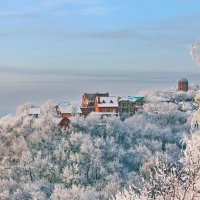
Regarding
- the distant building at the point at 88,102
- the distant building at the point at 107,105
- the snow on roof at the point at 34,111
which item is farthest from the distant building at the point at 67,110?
the distant building at the point at 107,105

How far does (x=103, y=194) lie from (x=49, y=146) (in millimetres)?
15507

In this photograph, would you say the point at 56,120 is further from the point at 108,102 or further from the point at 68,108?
the point at 108,102

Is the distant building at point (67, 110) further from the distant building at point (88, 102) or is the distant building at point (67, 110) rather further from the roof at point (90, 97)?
the roof at point (90, 97)

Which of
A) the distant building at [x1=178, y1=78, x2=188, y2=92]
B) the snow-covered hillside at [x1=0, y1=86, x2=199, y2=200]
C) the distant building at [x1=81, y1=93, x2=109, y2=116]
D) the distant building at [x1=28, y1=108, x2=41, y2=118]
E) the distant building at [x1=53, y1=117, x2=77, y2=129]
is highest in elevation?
the distant building at [x1=178, y1=78, x2=188, y2=92]

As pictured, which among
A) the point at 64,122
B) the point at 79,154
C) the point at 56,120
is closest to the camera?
the point at 79,154

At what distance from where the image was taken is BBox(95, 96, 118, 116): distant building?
77.9 meters

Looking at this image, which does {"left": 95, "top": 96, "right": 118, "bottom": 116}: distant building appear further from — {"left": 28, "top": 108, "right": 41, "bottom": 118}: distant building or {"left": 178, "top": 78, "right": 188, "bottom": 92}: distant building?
{"left": 178, "top": 78, "right": 188, "bottom": 92}: distant building

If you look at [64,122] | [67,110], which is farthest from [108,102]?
[64,122]

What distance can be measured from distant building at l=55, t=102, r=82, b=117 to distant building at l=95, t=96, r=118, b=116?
116 inches

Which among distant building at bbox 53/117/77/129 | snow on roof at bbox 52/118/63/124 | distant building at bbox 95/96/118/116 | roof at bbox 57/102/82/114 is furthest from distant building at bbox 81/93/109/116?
snow on roof at bbox 52/118/63/124

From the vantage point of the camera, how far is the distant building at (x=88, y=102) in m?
79.9

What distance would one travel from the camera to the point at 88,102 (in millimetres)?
83688

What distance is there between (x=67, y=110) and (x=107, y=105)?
5.78m

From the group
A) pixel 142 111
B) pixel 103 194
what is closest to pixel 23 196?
pixel 103 194
